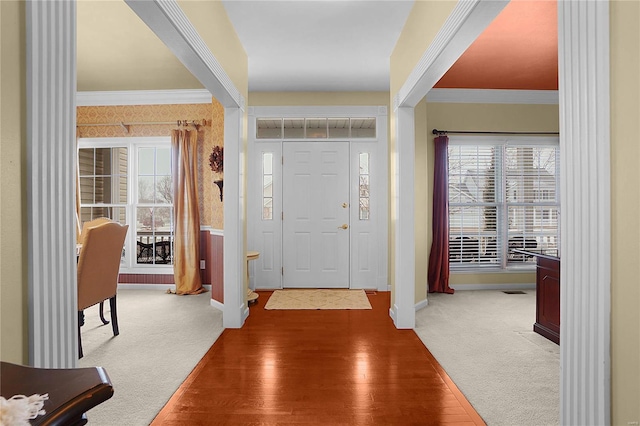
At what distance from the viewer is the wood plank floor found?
6.69 ft

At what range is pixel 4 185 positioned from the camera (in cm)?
91

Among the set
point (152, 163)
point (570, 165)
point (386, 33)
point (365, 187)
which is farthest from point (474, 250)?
point (152, 163)

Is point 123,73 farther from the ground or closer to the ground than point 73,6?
farther from the ground

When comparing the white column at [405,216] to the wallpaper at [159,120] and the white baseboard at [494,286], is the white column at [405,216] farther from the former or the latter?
the wallpaper at [159,120]

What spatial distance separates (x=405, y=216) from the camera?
354 cm

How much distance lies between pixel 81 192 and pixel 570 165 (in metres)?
5.84

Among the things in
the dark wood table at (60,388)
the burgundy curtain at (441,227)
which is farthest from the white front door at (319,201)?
the dark wood table at (60,388)

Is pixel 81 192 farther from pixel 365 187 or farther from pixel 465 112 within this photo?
pixel 465 112

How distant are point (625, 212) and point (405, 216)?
2619 mm

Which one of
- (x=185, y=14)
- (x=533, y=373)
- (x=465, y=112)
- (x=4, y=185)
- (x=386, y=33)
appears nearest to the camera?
(x=4, y=185)

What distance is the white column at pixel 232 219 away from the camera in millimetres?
3506

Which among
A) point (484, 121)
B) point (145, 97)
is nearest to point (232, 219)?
point (145, 97)

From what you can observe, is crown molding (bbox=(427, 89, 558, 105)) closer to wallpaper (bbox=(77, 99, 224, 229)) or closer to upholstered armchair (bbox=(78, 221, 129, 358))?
wallpaper (bbox=(77, 99, 224, 229))

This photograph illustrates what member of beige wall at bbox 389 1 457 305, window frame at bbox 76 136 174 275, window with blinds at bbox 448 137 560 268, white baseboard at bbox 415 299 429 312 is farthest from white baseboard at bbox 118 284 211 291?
window with blinds at bbox 448 137 560 268
